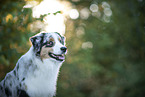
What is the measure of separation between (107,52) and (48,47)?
14.8 meters

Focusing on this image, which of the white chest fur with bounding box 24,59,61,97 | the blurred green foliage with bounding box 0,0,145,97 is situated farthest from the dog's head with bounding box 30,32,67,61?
the blurred green foliage with bounding box 0,0,145,97

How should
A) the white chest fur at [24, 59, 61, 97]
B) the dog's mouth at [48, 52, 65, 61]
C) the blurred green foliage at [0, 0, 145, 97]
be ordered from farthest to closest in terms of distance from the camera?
the blurred green foliage at [0, 0, 145, 97], the dog's mouth at [48, 52, 65, 61], the white chest fur at [24, 59, 61, 97]

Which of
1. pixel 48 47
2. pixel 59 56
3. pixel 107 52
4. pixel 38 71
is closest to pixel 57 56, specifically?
pixel 59 56

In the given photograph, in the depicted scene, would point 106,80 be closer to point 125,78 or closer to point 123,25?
point 125,78

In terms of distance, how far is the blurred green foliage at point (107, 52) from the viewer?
11.3m

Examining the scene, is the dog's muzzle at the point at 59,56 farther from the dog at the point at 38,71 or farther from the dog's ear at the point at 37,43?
the dog's ear at the point at 37,43

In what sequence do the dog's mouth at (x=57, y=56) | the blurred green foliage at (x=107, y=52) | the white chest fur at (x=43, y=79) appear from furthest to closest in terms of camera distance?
the blurred green foliage at (x=107, y=52) → the dog's mouth at (x=57, y=56) → the white chest fur at (x=43, y=79)

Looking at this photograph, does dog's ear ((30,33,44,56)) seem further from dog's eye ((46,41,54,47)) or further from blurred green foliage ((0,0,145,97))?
blurred green foliage ((0,0,145,97))

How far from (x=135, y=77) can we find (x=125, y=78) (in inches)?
37.1

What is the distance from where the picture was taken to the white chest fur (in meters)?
2.23

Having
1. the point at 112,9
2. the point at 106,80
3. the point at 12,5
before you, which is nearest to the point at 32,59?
the point at 12,5

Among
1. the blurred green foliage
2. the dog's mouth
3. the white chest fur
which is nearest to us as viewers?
the white chest fur

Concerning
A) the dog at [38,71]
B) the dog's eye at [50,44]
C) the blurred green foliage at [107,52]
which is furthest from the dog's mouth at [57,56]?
the blurred green foliage at [107,52]

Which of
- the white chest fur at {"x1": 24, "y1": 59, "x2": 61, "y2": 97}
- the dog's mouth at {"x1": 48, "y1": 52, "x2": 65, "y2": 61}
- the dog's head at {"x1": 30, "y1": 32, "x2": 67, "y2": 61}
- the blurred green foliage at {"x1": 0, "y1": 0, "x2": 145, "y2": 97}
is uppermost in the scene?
the dog's head at {"x1": 30, "y1": 32, "x2": 67, "y2": 61}
